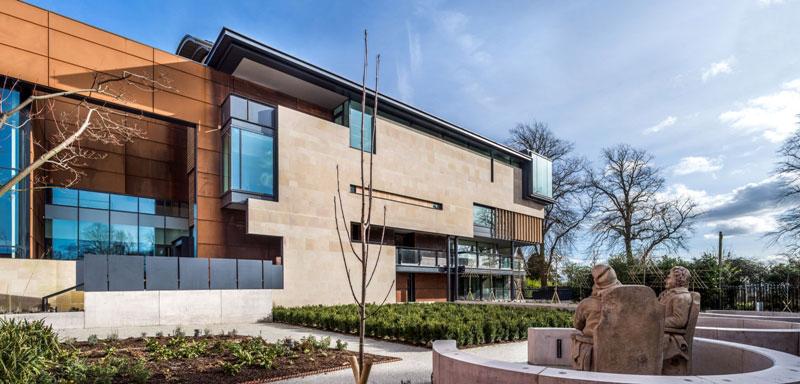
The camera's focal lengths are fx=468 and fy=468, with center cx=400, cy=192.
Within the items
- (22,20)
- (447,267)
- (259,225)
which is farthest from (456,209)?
(22,20)

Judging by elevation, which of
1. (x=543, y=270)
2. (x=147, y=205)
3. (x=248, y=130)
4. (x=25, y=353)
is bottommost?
(x=543, y=270)

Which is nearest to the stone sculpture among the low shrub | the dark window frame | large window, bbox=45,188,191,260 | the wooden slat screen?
the low shrub

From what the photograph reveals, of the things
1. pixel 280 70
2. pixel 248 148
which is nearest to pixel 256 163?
pixel 248 148

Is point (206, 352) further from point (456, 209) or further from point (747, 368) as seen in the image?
point (456, 209)

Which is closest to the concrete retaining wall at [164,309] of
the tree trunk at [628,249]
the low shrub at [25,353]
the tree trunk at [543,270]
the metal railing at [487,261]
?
the low shrub at [25,353]

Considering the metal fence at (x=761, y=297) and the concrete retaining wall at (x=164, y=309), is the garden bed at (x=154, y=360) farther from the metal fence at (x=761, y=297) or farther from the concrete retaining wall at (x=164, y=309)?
the metal fence at (x=761, y=297)

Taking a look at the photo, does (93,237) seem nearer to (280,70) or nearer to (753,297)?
(280,70)

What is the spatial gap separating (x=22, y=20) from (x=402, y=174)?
1962cm

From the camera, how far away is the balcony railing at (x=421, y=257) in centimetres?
2936

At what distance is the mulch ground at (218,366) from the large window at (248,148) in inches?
458

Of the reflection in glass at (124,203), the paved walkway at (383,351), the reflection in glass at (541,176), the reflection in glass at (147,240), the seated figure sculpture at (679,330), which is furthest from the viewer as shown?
the reflection in glass at (541,176)

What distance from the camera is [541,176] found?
40750 millimetres

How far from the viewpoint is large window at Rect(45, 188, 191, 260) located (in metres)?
23.5

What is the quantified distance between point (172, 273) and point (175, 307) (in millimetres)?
1379
